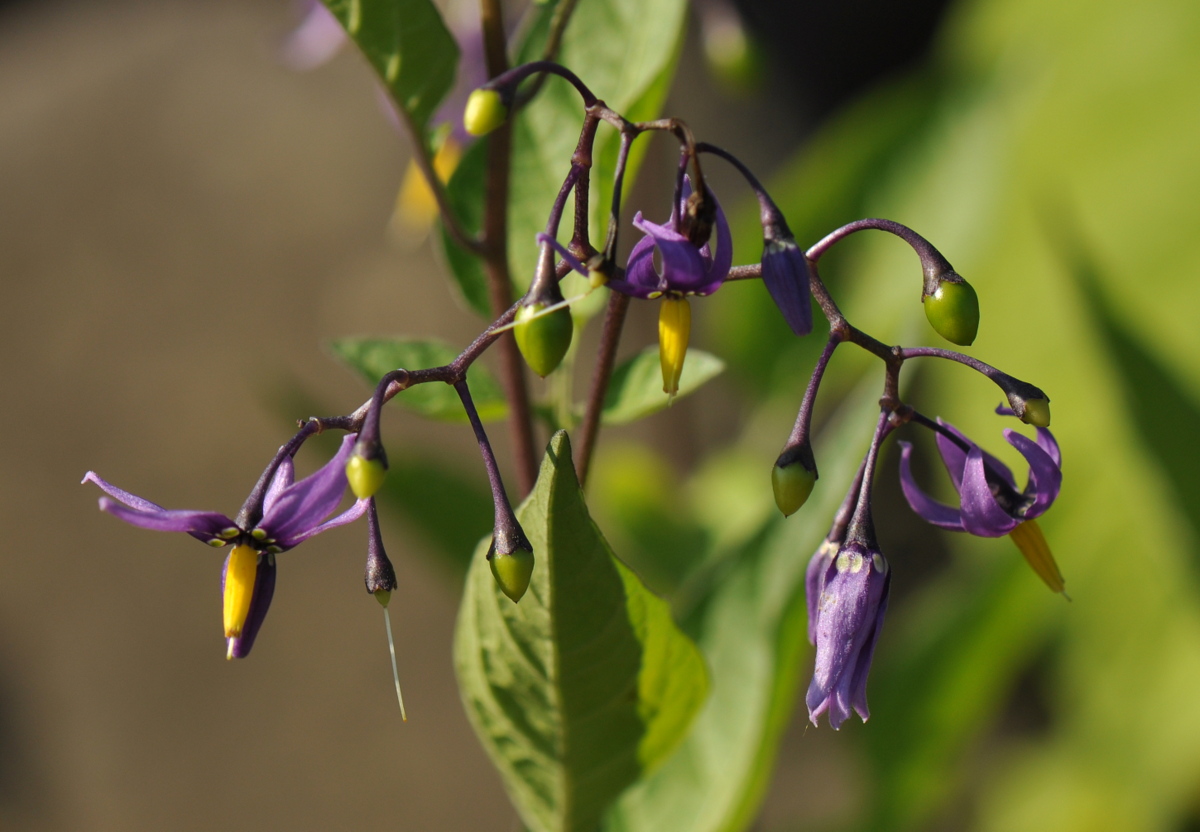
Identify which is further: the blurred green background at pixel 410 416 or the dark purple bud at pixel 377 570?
the blurred green background at pixel 410 416

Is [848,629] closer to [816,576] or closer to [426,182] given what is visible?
[816,576]

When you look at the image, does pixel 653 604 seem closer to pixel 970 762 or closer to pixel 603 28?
pixel 603 28

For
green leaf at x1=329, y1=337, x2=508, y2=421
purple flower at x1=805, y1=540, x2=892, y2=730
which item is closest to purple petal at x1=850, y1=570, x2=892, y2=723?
A: purple flower at x1=805, y1=540, x2=892, y2=730

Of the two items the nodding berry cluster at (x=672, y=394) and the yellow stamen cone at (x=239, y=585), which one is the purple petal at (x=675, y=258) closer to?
the nodding berry cluster at (x=672, y=394)

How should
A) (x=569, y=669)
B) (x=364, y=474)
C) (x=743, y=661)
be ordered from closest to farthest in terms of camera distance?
(x=364, y=474) → (x=569, y=669) → (x=743, y=661)

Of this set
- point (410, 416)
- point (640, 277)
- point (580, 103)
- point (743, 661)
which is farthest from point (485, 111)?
point (410, 416)

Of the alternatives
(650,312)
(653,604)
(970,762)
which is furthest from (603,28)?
(970,762)

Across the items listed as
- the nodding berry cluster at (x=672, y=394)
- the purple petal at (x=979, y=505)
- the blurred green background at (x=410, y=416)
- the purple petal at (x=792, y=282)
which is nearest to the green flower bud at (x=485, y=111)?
the nodding berry cluster at (x=672, y=394)
